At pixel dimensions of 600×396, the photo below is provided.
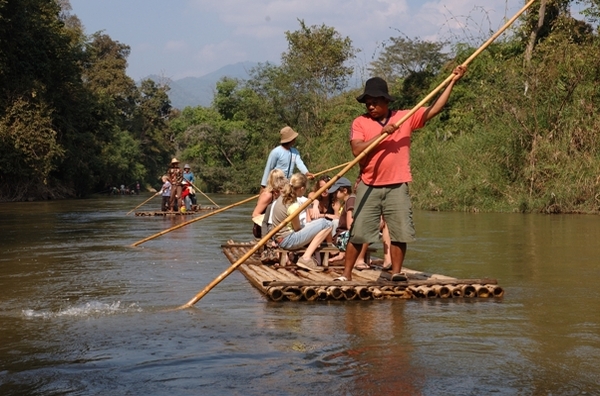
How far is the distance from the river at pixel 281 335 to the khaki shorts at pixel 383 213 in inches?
29.3

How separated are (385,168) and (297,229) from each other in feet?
6.79

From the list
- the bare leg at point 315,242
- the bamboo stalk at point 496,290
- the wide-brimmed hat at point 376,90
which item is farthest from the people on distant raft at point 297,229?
the bamboo stalk at point 496,290

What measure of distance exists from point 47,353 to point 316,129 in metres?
51.7

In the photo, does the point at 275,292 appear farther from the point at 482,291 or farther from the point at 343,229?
the point at 343,229

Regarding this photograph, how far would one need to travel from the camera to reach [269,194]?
37.6ft

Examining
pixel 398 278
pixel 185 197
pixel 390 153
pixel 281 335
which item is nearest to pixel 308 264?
pixel 398 278

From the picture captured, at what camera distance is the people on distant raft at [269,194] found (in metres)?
11.0

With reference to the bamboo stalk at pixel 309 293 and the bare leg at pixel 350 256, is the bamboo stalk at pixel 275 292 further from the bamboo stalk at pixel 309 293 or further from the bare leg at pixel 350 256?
the bare leg at pixel 350 256

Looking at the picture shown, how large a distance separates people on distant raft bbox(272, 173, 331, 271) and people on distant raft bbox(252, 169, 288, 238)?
0.36 meters

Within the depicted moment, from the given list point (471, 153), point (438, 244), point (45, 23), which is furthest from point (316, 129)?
point (438, 244)

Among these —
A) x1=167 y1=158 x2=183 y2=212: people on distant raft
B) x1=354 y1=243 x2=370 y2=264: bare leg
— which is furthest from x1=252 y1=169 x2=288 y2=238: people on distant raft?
x1=167 y1=158 x2=183 y2=212: people on distant raft

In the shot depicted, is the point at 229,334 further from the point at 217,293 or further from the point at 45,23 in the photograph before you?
the point at 45,23

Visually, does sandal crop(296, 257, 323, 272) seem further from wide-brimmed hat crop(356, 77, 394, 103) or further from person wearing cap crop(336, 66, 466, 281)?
wide-brimmed hat crop(356, 77, 394, 103)

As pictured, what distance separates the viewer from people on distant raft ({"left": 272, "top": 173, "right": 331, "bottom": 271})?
10297 millimetres
